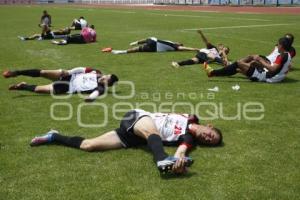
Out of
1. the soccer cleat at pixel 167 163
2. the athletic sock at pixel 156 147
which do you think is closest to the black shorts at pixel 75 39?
the athletic sock at pixel 156 147

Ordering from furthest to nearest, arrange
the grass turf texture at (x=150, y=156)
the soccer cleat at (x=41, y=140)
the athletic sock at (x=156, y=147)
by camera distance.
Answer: the soccer cleat at (x=41, y=140) < the athletic sock at (x=156, y=147) < the grass turf texture at (x=150, y=156)

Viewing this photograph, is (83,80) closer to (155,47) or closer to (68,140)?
(68,140)


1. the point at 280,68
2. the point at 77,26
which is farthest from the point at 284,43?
the point at 77,26

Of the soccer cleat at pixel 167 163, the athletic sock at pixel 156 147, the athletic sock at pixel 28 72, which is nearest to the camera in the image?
the soccer cleat at pixel 167 163

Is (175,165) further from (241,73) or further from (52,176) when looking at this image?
(241,73)

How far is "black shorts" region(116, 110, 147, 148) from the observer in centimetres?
639

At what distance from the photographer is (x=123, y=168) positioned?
5.94m

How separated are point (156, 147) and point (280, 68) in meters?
6.41

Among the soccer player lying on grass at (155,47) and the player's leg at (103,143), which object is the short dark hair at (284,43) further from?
the soccer player lying on grass at (155,47)

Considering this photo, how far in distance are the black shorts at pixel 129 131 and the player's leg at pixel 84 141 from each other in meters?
0.09

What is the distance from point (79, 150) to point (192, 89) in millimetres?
4718

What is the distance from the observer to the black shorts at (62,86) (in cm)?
1005

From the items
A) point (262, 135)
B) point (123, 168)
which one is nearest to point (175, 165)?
point (123, 168)

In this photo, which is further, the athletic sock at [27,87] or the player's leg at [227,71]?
the player's leg at [227,71]
